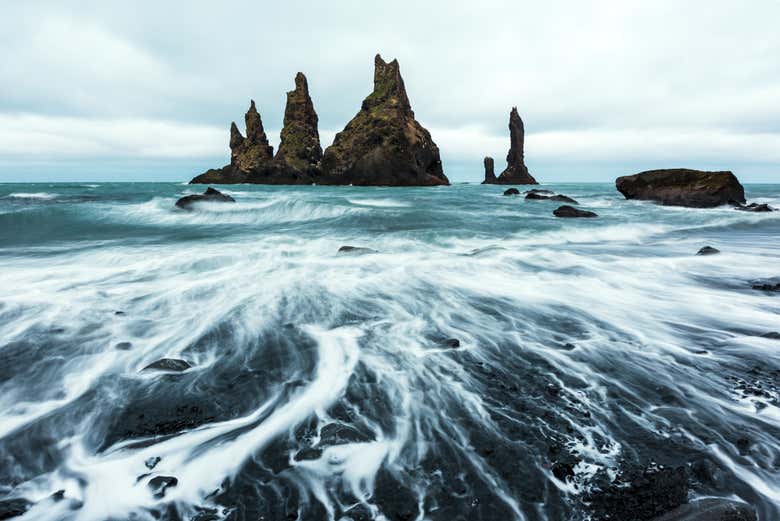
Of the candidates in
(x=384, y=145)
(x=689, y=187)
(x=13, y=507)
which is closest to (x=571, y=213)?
(x=689, y=187)

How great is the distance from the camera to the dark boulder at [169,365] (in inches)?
155

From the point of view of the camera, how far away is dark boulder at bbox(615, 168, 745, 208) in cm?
2345

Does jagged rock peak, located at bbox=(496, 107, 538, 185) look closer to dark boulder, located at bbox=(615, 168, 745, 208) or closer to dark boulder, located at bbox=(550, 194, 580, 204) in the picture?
dark boulder, located at bbox=(550, 194, 580, 204)

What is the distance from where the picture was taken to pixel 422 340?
477cm

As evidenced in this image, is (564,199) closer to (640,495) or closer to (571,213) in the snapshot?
(571,213)

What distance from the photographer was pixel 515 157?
89688 millimetres

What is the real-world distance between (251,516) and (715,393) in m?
3.69

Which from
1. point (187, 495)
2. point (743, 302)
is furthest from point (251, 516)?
point (743, 302)

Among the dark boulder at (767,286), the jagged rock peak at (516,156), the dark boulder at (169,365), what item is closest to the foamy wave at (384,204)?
the dark boulder at (767,286)

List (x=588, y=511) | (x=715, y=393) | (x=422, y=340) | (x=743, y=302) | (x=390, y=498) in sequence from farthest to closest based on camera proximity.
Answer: (x=743, y=302) < (x=422, y=340) < (x=715, y=393) < (x=390, y=498) < (x=588, y=511)

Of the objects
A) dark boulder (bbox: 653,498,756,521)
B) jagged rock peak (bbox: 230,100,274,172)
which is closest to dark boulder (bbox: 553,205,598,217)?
dark boulder (bbox: 653,498,756,521)

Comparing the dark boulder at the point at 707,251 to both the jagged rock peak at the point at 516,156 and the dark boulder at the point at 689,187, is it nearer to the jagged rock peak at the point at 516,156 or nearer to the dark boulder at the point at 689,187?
the dark boulder at the point at 689,187

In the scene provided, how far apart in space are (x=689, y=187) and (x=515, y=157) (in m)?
68.2

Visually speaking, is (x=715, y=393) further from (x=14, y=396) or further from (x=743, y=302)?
(x=14, y=396)
